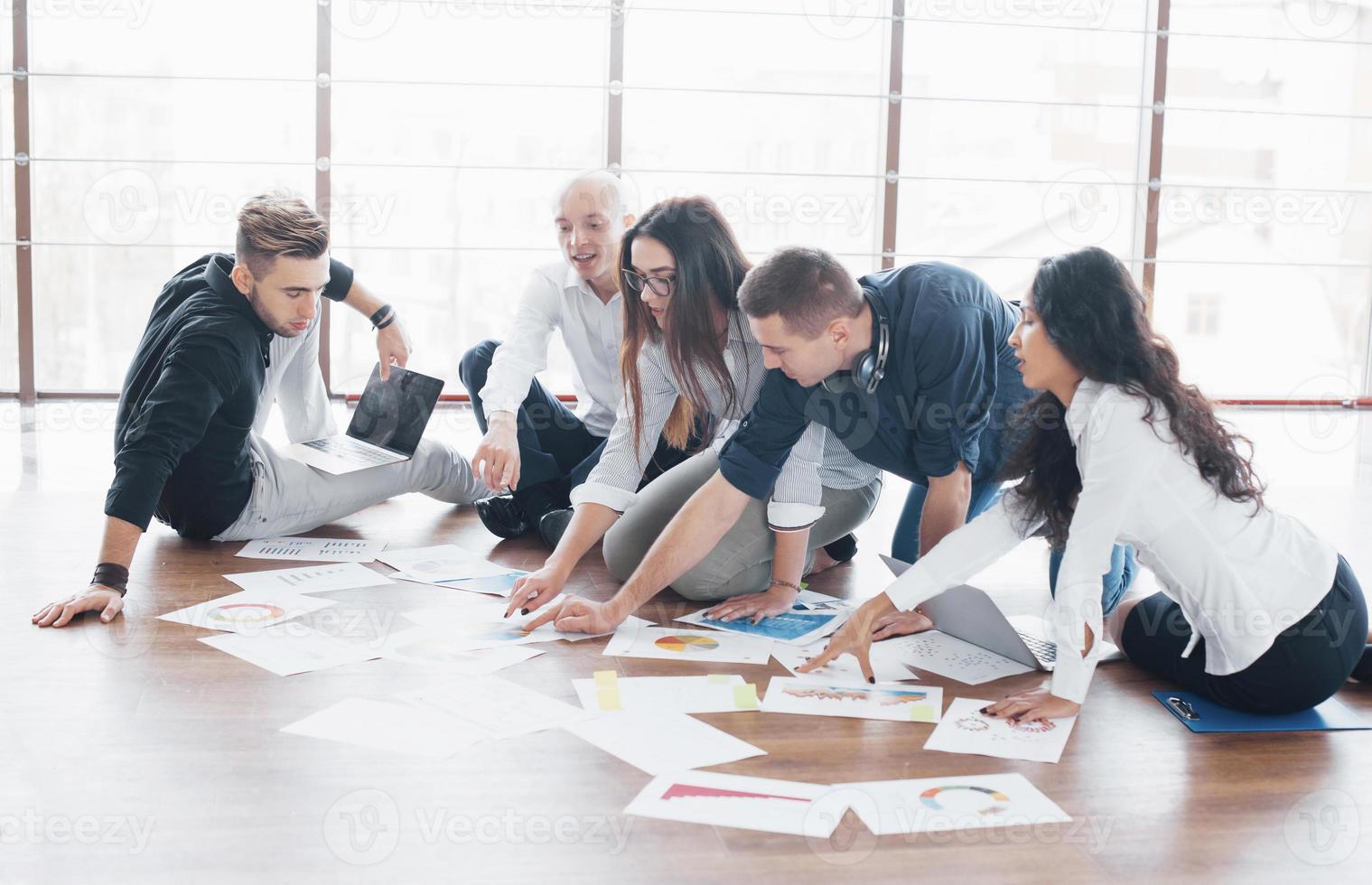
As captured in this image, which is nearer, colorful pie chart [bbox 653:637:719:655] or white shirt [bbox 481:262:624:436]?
colorful pie chart [bbox 653:637:719:655]

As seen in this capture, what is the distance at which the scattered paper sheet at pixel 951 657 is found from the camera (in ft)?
6.09

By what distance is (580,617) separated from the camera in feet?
6.46

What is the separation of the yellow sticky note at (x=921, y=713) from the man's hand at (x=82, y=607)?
4.30 feet

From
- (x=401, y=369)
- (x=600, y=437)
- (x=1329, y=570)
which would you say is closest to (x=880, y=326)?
(x=1329, y=570)

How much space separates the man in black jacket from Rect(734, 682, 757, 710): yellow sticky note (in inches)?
41.2

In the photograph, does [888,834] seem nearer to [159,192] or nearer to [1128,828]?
[1128,828]

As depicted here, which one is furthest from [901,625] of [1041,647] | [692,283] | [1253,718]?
[692,283]

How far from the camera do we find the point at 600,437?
2.87 m

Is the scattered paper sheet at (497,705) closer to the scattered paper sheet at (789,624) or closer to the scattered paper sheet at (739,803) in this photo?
the scattered paper sheet at (739,803)

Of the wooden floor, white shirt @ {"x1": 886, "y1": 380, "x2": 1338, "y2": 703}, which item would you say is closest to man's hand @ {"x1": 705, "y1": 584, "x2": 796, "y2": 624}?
the wooden floor

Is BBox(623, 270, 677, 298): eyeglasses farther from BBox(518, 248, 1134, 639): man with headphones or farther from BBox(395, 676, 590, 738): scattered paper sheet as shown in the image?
BBox(395, 676, 590, 738): scattered paper sheet

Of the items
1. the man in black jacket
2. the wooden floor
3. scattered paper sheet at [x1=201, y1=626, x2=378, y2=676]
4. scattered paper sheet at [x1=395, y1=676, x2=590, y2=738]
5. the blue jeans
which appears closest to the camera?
the wooden floor

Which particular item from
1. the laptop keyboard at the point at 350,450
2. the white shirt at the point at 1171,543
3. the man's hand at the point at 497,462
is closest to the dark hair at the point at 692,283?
the man's hand at the point at 497,462

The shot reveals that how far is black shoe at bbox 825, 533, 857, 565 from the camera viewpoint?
101 inches
